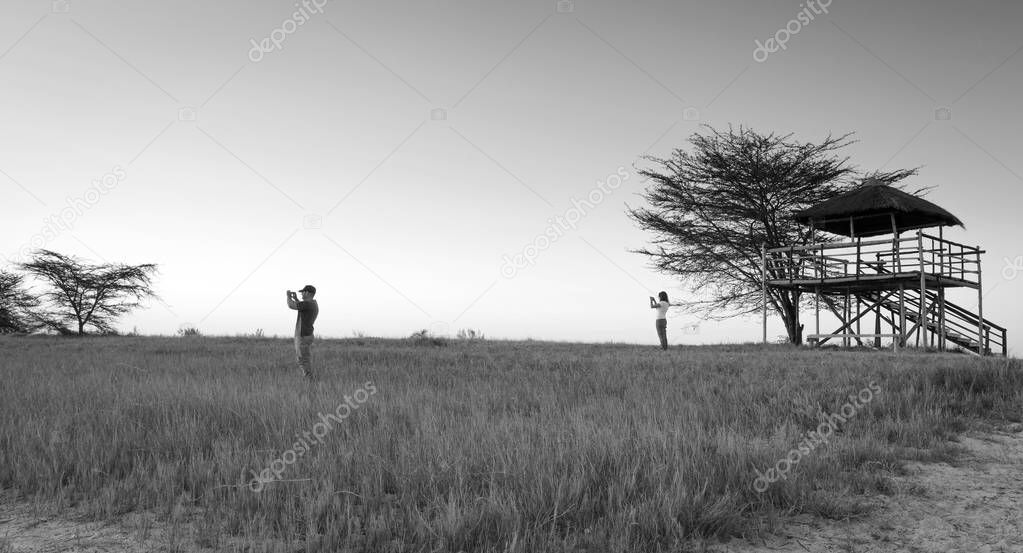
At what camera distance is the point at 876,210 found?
71.3 feet

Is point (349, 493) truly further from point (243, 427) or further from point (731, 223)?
point (731, 223)

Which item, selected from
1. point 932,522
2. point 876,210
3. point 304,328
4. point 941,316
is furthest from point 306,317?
point 941,316

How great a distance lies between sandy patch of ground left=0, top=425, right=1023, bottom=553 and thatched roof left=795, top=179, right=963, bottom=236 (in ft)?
60.4

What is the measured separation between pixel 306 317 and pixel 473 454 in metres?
7.25

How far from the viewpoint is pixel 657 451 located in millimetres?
5328

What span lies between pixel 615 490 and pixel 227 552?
2.55 m

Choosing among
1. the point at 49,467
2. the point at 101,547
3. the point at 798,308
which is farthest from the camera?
the point at 798,308

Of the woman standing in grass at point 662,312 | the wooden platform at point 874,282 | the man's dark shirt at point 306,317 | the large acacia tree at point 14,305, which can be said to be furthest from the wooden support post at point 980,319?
the large acacia tree at point 14,305

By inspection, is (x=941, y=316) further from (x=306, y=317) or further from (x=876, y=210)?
(x=306, y=317)

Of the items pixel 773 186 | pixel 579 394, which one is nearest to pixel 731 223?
pixel 773 186

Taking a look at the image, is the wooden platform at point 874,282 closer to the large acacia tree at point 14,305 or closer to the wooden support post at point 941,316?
the wooden support post at point 941,316

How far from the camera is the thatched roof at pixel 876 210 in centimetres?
2127

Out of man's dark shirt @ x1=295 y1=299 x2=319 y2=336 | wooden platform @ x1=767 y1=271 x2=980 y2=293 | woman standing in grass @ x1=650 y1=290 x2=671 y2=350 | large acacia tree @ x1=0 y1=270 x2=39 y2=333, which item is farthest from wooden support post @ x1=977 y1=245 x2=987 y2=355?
large acacia tree @ x1=0 y1=270 x2=39 y2=333

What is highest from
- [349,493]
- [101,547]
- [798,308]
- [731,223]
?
→ [731,223]
